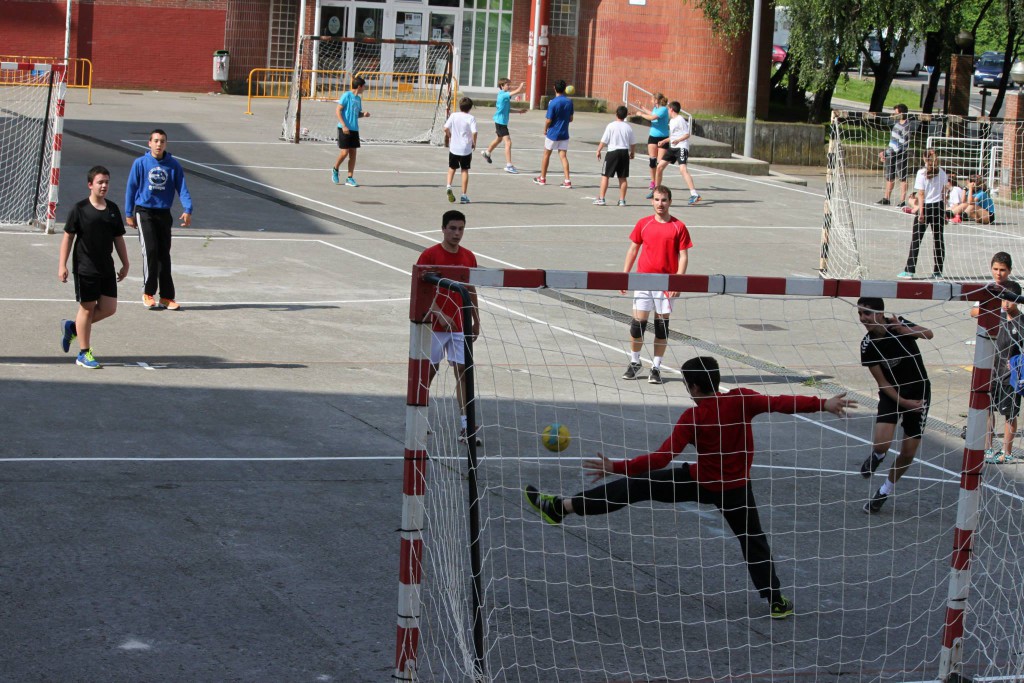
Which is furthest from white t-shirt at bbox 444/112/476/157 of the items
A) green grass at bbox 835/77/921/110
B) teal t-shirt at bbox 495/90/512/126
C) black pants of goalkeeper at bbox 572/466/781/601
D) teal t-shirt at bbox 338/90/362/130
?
green grass at bbox 835/77/921/110

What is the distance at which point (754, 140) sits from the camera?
34.7 m

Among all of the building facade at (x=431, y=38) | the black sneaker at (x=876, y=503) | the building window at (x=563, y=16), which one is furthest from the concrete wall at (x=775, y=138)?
the black sneaker at (x=876, y=503)

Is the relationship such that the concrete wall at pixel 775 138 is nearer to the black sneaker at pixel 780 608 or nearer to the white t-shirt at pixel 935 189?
the white t-shirt at pixel 935 189

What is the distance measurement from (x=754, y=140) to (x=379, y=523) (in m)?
28.4

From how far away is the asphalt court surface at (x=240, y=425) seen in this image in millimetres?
6453

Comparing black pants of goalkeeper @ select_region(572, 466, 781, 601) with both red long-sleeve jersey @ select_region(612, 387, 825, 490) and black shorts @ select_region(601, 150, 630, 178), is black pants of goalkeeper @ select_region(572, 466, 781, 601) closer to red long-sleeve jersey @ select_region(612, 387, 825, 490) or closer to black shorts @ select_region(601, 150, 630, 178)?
red long-sleeve jersey @ select_region(612, 387, 825, 490)

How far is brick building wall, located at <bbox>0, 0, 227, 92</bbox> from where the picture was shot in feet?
129

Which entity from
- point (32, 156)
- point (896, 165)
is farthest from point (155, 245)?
point (896, 165)

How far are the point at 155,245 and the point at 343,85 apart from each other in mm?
27618

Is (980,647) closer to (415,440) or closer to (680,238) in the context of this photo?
(415,440)

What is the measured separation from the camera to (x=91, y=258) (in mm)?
11453

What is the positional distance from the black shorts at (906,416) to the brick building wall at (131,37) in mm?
35375

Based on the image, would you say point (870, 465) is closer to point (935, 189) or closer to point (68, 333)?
point (68, 333)

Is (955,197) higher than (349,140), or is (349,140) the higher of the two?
(349,140)
